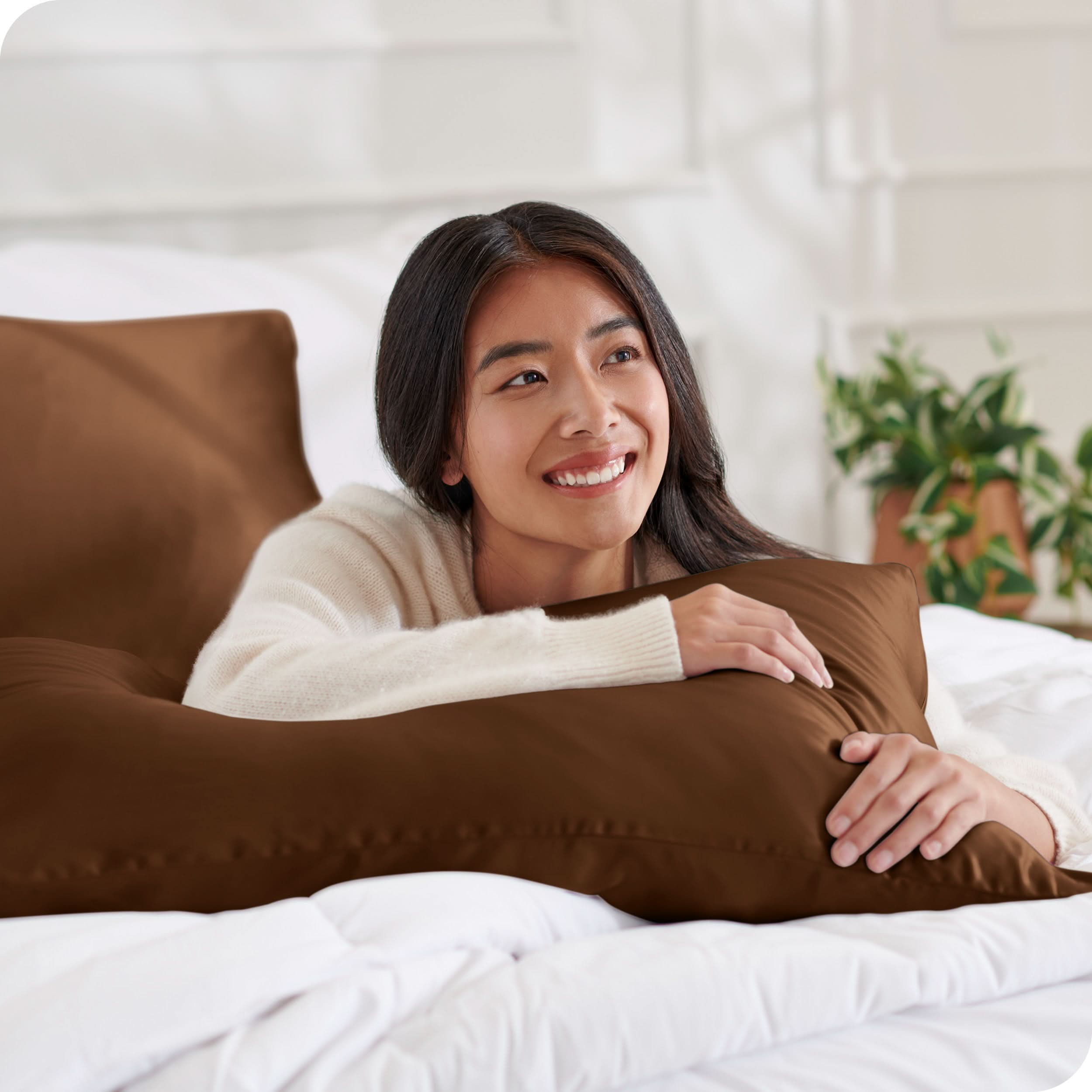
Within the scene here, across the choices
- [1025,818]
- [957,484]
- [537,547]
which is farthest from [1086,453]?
[1025,818]

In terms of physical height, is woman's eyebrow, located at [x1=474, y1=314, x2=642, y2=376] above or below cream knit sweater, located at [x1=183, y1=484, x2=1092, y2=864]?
above

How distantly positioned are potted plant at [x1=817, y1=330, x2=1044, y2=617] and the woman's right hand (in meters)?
1.39

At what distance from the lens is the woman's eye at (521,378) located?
1.12 metres

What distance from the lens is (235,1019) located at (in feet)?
1.99

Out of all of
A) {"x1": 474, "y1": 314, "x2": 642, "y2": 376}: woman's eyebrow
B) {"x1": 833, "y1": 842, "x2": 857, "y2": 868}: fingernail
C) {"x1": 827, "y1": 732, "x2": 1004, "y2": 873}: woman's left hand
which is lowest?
{"x1": 833, "y1": 842, "x2": 857, "y2": 868}: fingernail

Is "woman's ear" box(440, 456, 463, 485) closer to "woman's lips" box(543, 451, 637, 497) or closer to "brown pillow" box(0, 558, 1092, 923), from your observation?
"woman's lips" box(543, 451, 637, 497)

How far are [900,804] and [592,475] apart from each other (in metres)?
0.44

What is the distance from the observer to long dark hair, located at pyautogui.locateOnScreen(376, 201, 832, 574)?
3.73 ft

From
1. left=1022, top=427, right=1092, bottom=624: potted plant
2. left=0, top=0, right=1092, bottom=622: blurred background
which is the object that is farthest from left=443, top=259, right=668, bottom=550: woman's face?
left=1022, top=427, right=1092, bottom=624: potted plant

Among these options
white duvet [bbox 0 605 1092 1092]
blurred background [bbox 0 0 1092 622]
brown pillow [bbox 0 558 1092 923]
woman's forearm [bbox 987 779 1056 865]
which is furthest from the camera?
blurred background [bbox 0 0 1092 622]

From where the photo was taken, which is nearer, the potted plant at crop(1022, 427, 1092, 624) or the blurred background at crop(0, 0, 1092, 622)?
the blurred background at crop(0, 0, 1092, 622)

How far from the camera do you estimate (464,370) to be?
3.80 feet

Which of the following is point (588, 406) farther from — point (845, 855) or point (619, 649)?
point (845, 855)

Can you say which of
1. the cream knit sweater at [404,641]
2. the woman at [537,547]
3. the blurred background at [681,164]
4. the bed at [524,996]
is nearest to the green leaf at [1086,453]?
the blurred background at [681,164]
